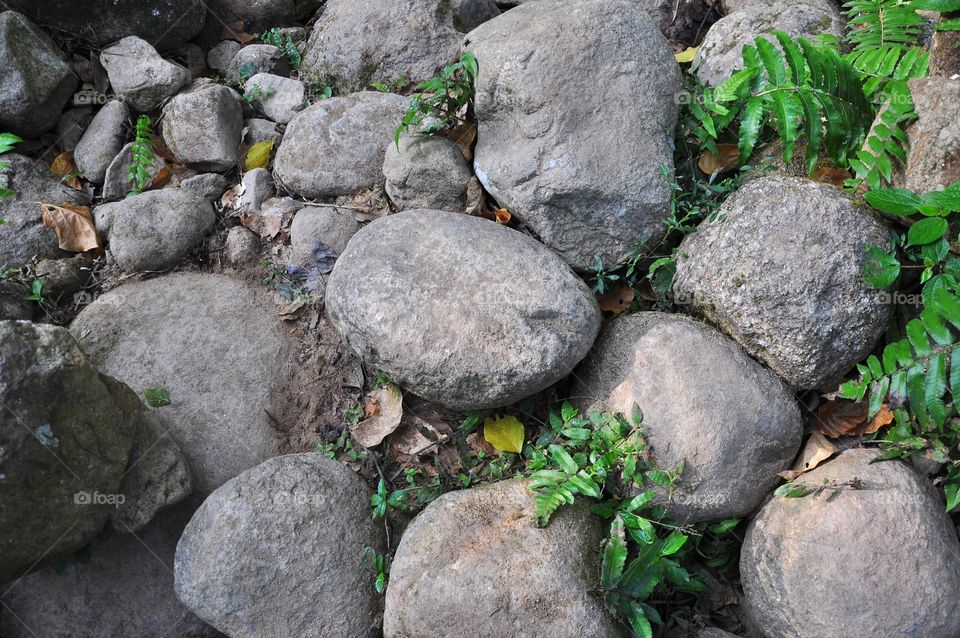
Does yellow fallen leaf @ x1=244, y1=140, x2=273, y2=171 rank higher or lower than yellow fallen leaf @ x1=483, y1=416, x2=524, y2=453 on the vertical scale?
higher

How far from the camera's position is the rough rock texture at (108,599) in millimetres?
3543

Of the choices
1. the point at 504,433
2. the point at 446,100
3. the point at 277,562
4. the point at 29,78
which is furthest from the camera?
the point at 29,78

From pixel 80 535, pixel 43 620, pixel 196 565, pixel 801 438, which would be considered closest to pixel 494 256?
pixel 801 438

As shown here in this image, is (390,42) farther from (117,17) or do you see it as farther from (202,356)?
(202,356)

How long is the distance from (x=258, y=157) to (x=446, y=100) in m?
1.45

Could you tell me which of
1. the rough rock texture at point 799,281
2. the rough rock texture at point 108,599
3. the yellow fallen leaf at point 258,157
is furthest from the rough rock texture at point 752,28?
the rough rock texture at point 108,599

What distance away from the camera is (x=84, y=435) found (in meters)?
3.30

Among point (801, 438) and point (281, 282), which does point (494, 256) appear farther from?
point (801, 438)

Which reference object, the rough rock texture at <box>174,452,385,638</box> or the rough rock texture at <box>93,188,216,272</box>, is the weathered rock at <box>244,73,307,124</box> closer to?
the rough rock texture at <box>93,188,216,272</box>

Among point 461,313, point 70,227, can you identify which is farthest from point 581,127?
point 70,227

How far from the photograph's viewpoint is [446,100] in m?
4.15

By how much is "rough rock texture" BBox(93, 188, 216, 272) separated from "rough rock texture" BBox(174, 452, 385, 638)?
163cm

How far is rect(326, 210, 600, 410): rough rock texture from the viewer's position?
136 inches

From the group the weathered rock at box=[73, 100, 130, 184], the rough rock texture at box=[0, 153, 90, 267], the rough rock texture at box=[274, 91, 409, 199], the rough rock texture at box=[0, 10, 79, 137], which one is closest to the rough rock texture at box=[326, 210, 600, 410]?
the rough rock texture at box=[274, 91, 409, 199]
